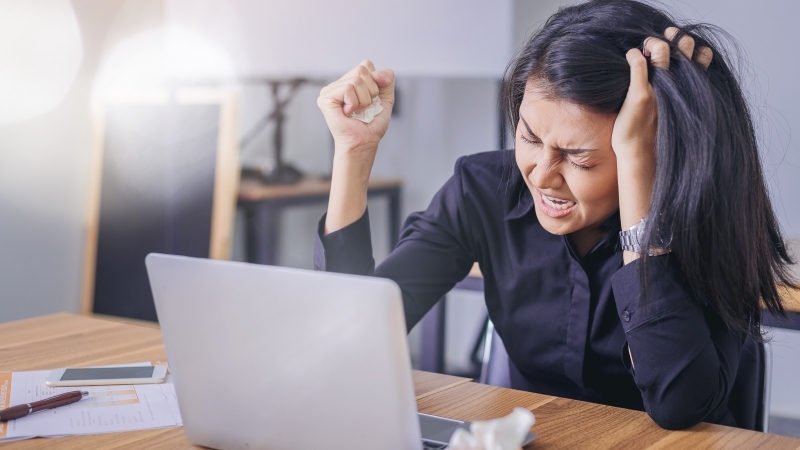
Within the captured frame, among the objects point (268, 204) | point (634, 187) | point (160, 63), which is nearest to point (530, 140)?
point (634, 187)

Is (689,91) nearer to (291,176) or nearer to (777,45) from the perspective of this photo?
(777,45)

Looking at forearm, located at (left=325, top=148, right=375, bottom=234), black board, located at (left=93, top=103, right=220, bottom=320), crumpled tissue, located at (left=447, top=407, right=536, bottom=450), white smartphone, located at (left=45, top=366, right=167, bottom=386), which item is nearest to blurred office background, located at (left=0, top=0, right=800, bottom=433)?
black board, located at (left=93, top=103, right=220, bottom=320)

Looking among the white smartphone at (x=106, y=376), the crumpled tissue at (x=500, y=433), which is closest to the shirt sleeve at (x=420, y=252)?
the white smartphone at (x=106, y=376)

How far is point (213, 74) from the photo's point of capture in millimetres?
2809

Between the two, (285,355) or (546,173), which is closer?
(285,355)

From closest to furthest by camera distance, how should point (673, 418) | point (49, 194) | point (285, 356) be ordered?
point (285, 356)
point (673, 418)
point (49, 194)

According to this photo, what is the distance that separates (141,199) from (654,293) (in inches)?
88.5

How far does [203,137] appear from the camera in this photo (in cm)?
271

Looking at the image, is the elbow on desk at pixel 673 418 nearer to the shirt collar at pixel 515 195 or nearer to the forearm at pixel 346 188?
the shirt collar at pixel 515 195

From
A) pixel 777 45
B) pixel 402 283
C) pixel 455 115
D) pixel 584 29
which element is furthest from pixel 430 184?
pixel 584 29

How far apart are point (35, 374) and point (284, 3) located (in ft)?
6.06

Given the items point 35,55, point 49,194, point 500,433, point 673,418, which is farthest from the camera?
point 49,194

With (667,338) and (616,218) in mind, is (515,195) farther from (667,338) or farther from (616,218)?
(667,338)

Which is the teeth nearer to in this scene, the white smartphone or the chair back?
the chair back
